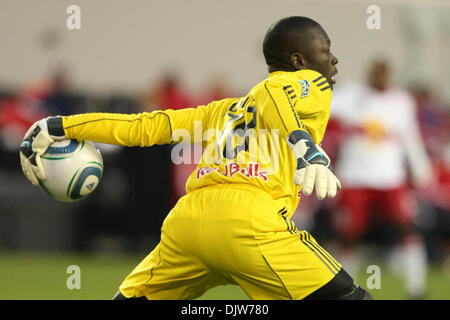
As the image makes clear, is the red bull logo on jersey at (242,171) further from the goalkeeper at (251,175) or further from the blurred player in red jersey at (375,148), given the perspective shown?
the blurred player in red jersey at (375,148)

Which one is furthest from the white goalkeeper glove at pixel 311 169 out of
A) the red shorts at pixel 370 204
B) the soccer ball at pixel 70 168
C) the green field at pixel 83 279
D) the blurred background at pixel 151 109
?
the red shorts at pixel 370 204

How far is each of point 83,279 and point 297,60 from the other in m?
5.34

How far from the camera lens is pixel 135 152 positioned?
37.4 ft

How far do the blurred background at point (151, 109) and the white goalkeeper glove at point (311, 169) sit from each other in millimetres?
4119

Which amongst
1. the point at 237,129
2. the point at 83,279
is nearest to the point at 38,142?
the point at 237,129

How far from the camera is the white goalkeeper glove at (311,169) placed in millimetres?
3322

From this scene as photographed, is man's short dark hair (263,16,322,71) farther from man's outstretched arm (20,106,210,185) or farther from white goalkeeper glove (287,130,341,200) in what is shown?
white goalkeeper glove (287,130,341,200)

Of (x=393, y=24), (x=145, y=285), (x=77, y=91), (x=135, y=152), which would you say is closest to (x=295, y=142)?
(x=145, y=285)

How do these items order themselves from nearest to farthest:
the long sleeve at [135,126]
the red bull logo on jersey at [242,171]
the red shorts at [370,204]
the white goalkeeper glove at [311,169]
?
the white goalkeeper glove at [311,169] < the red bull logo on jersey at [242,171] < the long sleeve at [135,126] < the red shorts at [370,204]

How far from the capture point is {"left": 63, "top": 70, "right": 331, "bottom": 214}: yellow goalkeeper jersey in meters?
3.69

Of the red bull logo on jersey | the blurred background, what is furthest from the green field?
the red bull logo on jersey

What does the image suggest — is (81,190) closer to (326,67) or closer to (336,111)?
(326,67)

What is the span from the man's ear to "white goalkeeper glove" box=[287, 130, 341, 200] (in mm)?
578
